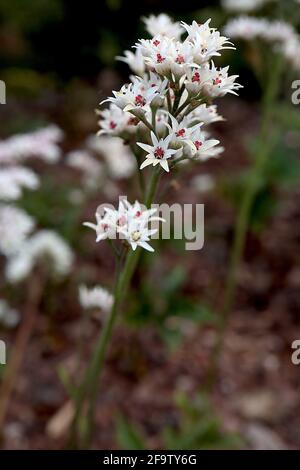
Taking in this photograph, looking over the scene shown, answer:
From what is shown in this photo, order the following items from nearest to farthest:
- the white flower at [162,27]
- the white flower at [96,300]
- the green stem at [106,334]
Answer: the green stem at [106,334]
the white flower at [162,27]
the white flower at [96,300]

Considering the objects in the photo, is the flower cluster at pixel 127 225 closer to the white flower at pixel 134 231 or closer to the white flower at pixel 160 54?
the white flower at pixel 134 231

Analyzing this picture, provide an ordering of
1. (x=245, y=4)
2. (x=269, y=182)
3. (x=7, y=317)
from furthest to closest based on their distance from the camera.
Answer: (x=269, y=182), (x=245, y=4), (x=7, y=317)

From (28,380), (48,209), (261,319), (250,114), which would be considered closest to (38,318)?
(28,380)

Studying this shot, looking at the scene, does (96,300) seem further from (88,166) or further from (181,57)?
(88,166)

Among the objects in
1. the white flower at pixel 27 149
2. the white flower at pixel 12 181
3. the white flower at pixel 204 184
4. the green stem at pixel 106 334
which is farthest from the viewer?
the white flower at pixel 204 184

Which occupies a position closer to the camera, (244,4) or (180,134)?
(180,134)

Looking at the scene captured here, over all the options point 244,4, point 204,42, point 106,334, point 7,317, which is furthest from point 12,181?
point 244,4

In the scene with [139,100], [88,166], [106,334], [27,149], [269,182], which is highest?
[269,182]

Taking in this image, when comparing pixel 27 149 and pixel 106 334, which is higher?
pixel 27 149

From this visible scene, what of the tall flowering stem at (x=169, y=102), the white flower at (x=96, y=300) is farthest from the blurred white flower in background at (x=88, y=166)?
the tall flowering stem at (x=169, y=102)
